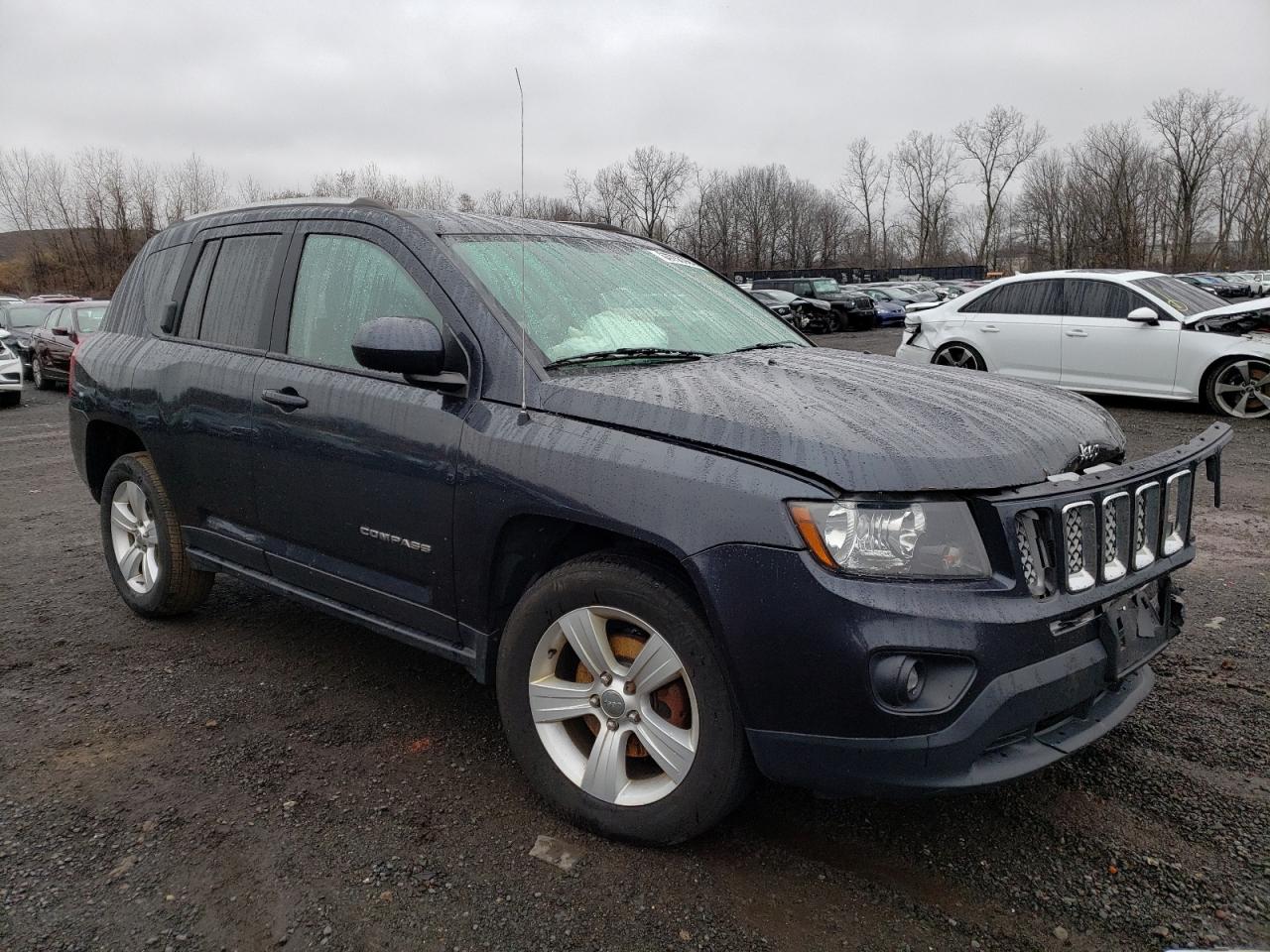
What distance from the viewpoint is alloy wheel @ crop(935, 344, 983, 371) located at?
1152 cm

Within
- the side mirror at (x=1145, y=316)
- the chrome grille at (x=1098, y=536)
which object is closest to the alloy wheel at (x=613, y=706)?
the chrome grille at (x=1098, y=536)

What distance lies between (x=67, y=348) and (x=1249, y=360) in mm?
17811

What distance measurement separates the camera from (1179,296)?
10.6 m

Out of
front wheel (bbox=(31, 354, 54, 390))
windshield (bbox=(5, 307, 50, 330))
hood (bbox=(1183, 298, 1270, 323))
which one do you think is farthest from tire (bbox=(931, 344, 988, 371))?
windshield (bbox=(5, 307, 50, 330))

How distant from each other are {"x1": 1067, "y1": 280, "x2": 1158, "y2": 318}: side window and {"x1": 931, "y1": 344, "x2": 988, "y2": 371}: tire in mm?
1138

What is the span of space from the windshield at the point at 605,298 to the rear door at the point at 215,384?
103 cm

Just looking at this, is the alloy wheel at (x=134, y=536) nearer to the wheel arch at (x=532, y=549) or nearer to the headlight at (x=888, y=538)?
the wheel arch at (x=532, y=549)

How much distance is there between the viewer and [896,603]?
6.88 feet

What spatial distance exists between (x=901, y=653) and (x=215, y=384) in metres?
2.84

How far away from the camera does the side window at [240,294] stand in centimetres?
361

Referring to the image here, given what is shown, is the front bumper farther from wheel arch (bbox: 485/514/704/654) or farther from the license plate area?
wheel arch (bbox: 485/514/704/654)

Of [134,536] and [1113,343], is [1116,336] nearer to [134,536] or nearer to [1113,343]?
[1113,343]

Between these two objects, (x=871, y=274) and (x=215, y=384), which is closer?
(x=215, y=384)

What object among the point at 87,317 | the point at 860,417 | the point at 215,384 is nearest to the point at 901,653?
the point at 860,417
